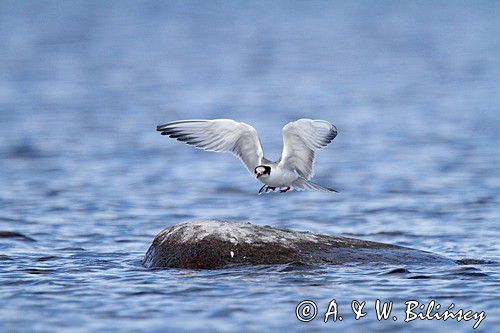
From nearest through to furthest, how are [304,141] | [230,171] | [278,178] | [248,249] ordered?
[248,249] < [278,178] < [304,141] < [230,171]

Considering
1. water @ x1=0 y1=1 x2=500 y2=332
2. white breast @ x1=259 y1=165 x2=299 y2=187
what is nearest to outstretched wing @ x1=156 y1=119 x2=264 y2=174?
white breast @ x1=259 y1=165 x2=299 y2=187

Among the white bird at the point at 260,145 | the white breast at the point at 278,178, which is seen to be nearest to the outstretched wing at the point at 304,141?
the white bird at the point at 260,145

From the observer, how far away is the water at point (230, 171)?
9070 millimetres

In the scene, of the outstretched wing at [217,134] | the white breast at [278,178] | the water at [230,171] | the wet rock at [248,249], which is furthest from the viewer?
the outstretched wing at [217,134]

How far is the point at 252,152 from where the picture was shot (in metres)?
10.7

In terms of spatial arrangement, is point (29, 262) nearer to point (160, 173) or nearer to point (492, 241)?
point (492, 241)

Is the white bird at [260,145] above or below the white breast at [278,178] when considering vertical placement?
above

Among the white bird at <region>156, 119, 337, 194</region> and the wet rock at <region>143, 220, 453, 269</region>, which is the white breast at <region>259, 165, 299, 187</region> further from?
the wet rock at <region>143, 220, 453, 269</region>

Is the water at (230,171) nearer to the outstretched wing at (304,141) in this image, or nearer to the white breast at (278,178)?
the white breast at (278,178)

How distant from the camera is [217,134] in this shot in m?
10.6

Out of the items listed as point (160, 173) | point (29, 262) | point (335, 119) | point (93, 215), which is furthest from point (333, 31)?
point (29, 262)

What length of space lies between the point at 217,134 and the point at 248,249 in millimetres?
Answer: 1267

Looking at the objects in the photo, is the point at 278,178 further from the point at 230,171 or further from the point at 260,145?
the point at 230,171

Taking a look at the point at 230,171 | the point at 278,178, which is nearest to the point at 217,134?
the point at 278,178
